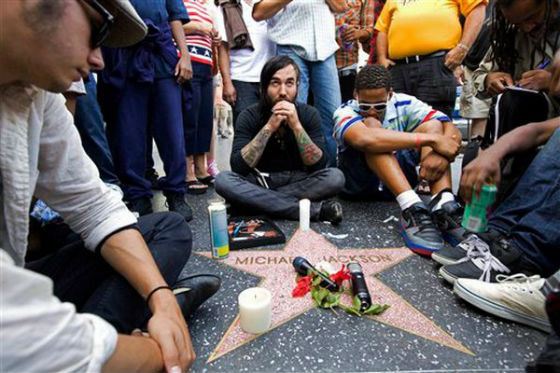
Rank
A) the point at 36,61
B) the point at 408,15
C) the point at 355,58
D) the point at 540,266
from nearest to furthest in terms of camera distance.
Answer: the point at 36,61 < the point at 540,266 < the point at 408,15 < the point at 355,58

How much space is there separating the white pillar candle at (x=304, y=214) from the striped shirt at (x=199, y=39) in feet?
4.31

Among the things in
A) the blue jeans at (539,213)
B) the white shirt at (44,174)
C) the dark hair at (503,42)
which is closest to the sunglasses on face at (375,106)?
the dark hair at (503,42)

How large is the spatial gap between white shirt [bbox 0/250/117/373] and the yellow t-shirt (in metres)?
2.55

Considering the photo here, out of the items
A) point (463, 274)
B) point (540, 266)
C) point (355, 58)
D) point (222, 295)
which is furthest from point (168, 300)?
point (355, 58)

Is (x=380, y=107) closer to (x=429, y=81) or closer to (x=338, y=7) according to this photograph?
(x=429, y=81)

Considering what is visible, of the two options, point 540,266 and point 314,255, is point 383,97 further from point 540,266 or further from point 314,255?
point 540,266

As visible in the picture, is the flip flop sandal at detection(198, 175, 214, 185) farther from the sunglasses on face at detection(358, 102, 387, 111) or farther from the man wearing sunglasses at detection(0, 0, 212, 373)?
the man wearing sunglasses at detection(0, 0, 212, 373)

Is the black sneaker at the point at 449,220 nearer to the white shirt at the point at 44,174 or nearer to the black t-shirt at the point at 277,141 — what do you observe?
the black t-shirt at the point at 277,141

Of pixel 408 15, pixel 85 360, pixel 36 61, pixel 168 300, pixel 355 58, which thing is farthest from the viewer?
pixel 355 58

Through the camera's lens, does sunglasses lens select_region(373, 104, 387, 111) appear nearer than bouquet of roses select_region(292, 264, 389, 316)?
No

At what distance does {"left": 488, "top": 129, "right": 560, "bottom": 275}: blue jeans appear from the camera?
4.18ft

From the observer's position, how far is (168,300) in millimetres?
896

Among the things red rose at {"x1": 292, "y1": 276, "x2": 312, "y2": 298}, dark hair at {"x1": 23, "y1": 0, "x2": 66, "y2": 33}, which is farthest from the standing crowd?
red rose at {"x1": 292, "y1": 276, "x2": 312, "y2": 298}

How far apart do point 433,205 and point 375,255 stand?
1.43ft
